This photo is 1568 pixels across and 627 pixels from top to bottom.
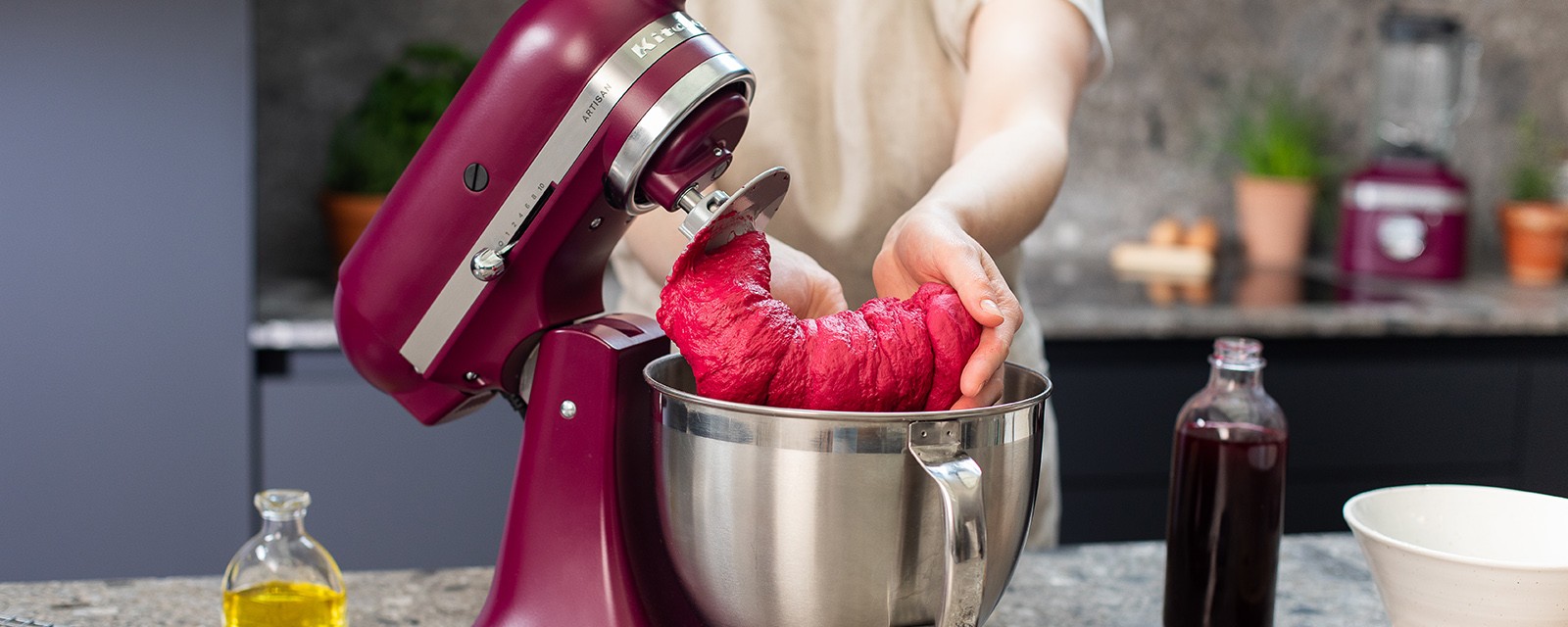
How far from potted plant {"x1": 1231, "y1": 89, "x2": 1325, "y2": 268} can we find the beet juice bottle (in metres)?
1.94

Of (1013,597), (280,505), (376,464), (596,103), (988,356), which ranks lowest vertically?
(376,464)

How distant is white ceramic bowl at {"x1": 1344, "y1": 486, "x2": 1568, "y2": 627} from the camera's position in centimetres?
73

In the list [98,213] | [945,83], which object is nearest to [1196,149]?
[945,83]

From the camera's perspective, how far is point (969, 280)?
29.7 inches

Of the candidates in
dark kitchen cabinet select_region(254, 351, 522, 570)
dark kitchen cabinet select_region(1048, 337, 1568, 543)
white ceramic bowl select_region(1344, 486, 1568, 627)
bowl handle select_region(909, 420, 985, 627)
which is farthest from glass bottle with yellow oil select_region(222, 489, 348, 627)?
dark kitchen cabinet select_region(1048, 337, 1568, 543)

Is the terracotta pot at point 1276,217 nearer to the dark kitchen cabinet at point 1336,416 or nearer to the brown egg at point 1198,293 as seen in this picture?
the brown egg at point 1198,293

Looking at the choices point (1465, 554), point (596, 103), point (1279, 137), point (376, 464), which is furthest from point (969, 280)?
point (1279, 137)

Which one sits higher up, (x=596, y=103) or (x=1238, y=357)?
(x=596, y=103)

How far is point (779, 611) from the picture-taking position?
682 mm

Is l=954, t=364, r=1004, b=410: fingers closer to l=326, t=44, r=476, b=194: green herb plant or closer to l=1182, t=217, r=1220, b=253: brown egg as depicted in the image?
l=326, t=44, r=476, b=194: green herb plant

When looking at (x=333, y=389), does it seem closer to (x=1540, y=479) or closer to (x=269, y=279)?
(x=269, y=279)

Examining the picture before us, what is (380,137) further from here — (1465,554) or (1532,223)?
(1532,223)

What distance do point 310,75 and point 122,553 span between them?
2.95 ft

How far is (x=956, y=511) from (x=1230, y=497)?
0.34 meters
